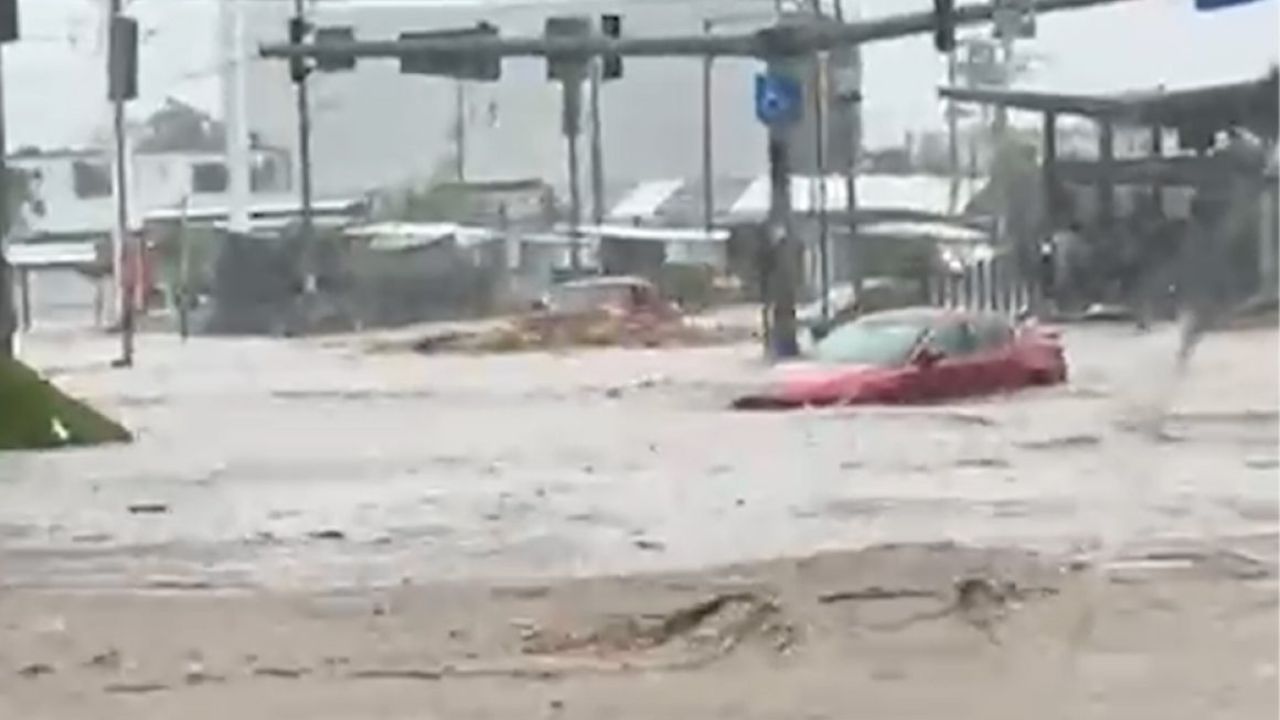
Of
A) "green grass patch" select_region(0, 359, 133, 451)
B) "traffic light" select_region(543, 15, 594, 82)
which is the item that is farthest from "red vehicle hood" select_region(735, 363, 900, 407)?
"green grass patch" select_region(0, 359, 133, 451)

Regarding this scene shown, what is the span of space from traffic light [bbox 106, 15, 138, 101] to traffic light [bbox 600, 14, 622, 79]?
0.43 m

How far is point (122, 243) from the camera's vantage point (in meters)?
2.93

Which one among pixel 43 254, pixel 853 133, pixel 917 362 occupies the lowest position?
→ pixel 917 362

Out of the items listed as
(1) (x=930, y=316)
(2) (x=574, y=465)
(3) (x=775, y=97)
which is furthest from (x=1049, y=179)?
(2) (x=574, y=465)

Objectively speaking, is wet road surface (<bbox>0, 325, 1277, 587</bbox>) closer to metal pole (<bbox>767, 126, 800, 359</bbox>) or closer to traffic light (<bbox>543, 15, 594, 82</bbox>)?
metal pole (<bbox>767, 126, 800, 359</bbox>)

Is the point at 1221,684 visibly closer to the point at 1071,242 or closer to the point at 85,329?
the point at 1071,242

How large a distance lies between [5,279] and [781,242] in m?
0.72

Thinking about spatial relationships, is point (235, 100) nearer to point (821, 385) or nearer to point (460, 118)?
point (460, 118)

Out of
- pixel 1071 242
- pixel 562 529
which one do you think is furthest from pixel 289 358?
pixel 1071 242

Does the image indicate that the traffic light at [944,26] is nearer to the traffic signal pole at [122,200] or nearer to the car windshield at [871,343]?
the car windshield at [871,343]

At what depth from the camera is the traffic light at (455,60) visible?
300cm

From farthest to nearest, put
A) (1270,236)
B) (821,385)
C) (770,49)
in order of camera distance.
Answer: (821,385)
(770,49)
(1270,236)

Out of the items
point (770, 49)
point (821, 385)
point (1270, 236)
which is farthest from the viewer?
point (821, 385)

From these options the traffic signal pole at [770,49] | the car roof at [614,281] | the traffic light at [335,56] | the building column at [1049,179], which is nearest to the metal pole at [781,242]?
the traffic signal pole at [770,49]
